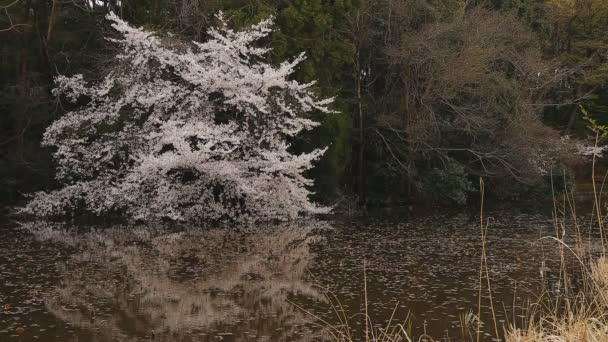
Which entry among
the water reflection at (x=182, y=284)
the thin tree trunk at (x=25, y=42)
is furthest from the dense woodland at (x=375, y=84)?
the water reflection at (x=182, y=284)

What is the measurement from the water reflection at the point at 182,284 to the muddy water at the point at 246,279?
16 millimetres

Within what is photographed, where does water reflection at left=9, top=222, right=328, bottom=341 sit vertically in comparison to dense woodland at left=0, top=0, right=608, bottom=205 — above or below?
below

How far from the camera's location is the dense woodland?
55.4 ft

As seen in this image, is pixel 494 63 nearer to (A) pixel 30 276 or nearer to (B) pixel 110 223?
(B) pixel 110 223

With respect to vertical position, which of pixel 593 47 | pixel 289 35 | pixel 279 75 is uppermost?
pixel 593 47

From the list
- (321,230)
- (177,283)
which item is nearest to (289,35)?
(321,230)

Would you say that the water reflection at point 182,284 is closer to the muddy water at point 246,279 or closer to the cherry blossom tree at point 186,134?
the muddy water at point 246,279

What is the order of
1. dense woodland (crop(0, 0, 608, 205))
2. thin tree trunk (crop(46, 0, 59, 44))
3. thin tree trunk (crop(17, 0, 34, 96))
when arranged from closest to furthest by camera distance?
dense woodland (crop(0, 0, 608, 205)) → thin tree trunk (crop(46, 0, 59, 44)) → thin tree trunk (crop(17, 0, 34, 96))

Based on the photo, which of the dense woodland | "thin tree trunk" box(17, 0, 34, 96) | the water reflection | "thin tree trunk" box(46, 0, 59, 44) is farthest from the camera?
"thin tree trunk" box(17, 0, 34, 96)

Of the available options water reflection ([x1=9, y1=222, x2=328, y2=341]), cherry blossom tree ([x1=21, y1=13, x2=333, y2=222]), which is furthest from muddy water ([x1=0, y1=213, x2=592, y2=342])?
cherry blossom tree ([x1=21, y1=13, x2=333, y2=222])

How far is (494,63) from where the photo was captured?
2131 cm

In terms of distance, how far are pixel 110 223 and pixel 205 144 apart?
2.91 metres

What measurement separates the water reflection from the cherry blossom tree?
1.35 metres

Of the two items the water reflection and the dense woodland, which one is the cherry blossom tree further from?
the water reflection
